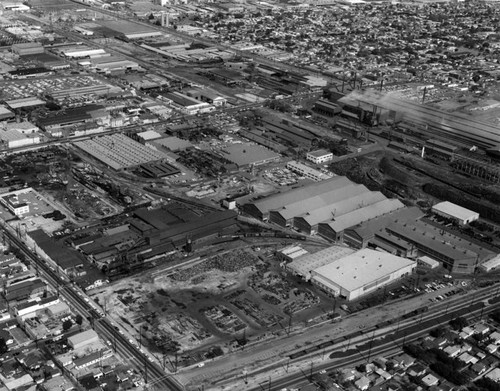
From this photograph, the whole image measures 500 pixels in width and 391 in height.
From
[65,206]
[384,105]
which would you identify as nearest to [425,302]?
[65,206]

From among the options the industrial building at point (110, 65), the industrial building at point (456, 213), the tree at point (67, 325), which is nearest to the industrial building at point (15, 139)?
the industrial building at point (110, 65)

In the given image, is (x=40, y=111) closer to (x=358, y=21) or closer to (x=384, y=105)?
(x=384, y=105)

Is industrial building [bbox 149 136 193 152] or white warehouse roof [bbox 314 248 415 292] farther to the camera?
industrial building [bbox 149 136 193 152]

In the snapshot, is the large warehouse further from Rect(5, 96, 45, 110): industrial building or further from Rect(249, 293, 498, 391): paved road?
Rect(5, 96, 45, 110): industrial building

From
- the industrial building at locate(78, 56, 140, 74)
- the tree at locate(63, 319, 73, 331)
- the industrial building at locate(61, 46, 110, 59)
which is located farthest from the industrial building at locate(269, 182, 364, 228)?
the industrial building at locate(61, 46, 110, 59)

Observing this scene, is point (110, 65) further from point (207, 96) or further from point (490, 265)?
point (490, 265)

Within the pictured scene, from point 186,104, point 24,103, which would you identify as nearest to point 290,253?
point 186,104
